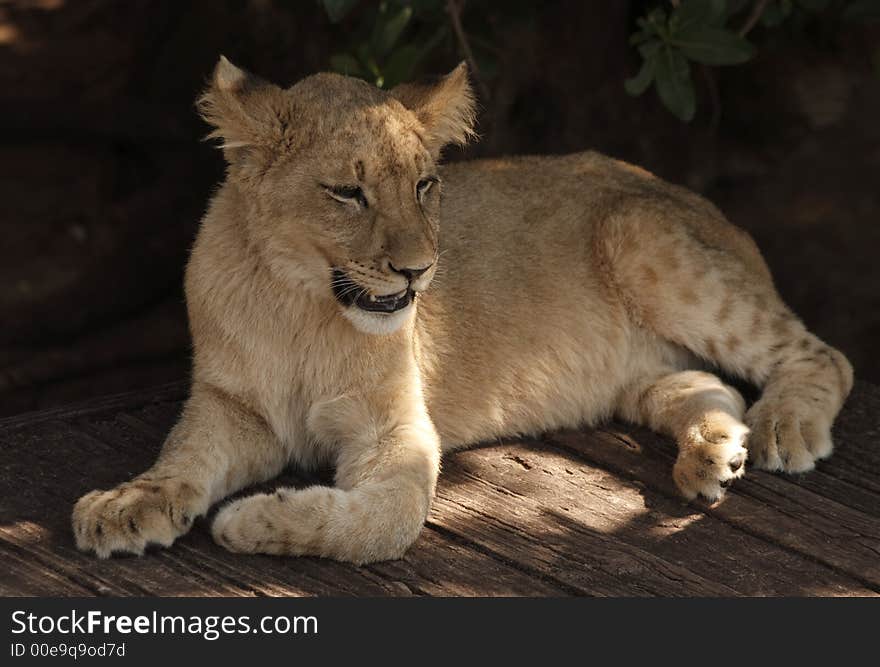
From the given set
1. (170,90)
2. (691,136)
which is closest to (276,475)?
(170,90)

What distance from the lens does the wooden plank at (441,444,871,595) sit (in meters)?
3.36

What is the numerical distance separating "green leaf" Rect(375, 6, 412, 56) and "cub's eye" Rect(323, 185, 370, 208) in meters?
1.43

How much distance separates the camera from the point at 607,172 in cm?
473

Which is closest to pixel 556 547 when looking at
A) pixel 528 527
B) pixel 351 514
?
pixel 528 527

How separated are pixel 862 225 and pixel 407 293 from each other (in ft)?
11.7

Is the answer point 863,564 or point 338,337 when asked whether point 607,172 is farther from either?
point 863,564

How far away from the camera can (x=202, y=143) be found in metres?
5.78

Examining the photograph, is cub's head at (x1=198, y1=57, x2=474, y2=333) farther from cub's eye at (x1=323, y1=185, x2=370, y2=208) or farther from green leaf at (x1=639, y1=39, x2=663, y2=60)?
green leaf at (x1=639, y1=39, x2=663, y2=60)

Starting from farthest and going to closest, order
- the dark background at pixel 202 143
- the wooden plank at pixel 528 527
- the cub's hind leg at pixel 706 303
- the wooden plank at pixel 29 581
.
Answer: the dark background at pixel 202 143 < the cub's hind leg at pixel 706 303 < the wooden plank at pixel 528 527 < the wooden plank at pixel 29 581

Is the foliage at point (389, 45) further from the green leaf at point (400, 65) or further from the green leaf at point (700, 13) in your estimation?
the green leaf at point (700, 13)

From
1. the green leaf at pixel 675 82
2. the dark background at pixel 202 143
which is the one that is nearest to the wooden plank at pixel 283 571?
the green leaf at pixel 675 82

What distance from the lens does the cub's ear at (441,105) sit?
3.72 metres

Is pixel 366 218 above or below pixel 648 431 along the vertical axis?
above

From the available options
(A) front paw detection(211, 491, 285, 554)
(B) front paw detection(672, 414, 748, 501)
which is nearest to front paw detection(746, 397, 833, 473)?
(B) front paw detection(672, 414, 748, 501)
